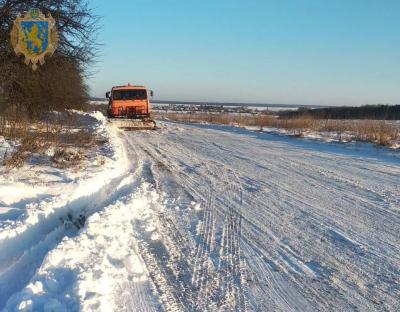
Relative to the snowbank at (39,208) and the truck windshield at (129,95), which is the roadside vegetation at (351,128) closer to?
the truck windshield at (129,95)

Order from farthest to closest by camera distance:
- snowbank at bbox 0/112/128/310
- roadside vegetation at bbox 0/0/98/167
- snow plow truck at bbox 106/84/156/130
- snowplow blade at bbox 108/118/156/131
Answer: snow plow truck at bbox 106/84/156/130 → snowplow blade at bbox 108/118/156/131 → roadside vegetation at bbox 0/0/98/167 → snowbank at bbox 0/112/128/310

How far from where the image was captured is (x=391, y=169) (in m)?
10.9

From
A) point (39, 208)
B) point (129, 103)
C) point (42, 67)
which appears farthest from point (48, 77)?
point (39, 208)

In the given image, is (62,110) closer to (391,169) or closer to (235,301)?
(391,169)

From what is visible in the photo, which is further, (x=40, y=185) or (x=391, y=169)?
(x=391, y=169)

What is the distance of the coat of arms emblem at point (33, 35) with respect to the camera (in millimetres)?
14094

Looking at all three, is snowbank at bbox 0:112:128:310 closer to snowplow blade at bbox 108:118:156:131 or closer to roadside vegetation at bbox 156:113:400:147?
roadside vegetation at bbox 156:113:400:147

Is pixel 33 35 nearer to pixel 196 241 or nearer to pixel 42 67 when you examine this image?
pixel 42 67

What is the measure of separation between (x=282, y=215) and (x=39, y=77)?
13.0 metres

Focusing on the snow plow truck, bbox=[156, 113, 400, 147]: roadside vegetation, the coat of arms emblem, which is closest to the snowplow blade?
the snow plow truck

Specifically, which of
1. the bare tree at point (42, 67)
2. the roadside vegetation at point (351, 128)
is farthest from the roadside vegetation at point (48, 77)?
the roadside vegetation at point (351, 128)

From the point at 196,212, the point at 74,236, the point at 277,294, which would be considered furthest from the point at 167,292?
the point at 196,212

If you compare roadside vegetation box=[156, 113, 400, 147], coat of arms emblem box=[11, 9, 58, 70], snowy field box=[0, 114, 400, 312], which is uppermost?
coat of arms emblem box=[11, 9, 58, 70]

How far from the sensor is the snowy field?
145 inches
